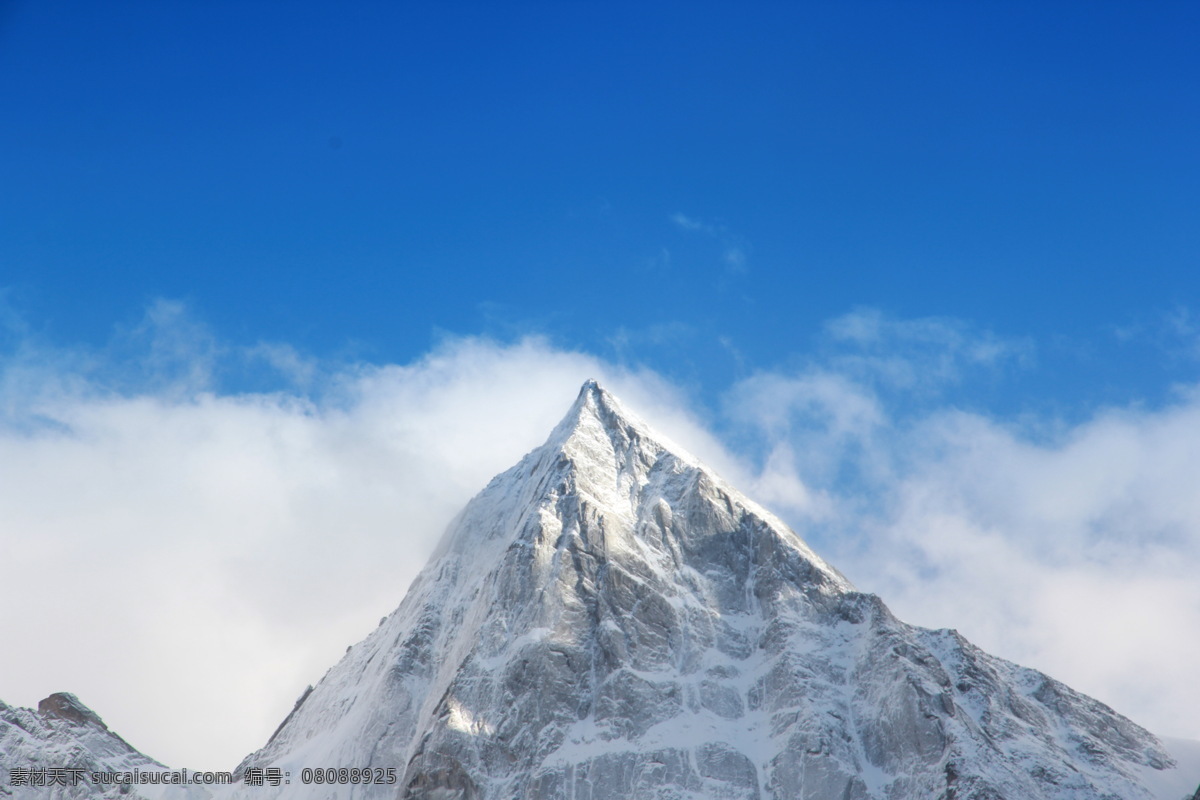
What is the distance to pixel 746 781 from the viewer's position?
646ft

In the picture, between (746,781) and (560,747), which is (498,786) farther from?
(746,781)

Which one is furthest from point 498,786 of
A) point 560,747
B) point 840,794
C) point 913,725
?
point 913,725

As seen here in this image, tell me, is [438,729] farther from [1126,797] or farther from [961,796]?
[1126,797]

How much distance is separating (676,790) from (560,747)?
20.2m

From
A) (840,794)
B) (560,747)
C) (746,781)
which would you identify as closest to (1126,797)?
(840,794)

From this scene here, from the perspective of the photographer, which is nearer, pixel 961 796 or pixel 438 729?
pixel 961 796

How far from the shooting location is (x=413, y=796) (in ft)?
639

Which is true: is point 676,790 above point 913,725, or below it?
below

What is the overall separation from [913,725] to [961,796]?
16898mm

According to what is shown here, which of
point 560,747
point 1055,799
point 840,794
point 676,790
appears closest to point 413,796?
point 560,747

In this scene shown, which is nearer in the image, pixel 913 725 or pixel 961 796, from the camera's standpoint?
pixel 961 796

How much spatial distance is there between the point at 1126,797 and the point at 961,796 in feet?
118

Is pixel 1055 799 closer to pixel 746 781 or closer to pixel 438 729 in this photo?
pixel 746 781

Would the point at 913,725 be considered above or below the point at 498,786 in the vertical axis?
above
